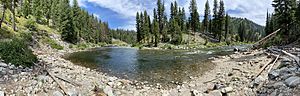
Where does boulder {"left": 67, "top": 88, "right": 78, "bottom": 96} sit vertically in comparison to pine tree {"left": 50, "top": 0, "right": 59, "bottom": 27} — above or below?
below

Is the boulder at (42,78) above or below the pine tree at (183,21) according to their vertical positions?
below

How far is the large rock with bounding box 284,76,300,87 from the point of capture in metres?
14.7

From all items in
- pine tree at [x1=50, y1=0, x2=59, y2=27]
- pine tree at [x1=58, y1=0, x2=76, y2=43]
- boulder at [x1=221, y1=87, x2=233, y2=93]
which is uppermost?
pine tree at [x1=50, y1=0, x2=59, y2=27]

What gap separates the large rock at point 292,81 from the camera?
48.2 ft

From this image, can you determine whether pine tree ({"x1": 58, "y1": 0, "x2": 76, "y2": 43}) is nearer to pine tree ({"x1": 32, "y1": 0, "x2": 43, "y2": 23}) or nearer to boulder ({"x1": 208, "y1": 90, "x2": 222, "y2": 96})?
pine tree ({"x1": 32, "y1": 0, "x2": 43, "y2": 23})

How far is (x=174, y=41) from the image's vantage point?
98.6m

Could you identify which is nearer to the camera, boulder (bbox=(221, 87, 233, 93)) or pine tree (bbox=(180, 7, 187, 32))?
boulder (bbox=(221, 87, 233, 93))

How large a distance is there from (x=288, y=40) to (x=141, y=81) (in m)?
26.7

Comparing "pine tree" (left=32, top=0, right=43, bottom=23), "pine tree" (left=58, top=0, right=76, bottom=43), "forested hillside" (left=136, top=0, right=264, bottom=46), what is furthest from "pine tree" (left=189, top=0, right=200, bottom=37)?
"pine tree" (left=32, top=0, right=43, bottom=23)

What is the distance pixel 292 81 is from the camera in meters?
15.1

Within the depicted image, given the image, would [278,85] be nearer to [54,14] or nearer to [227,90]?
[227,90]

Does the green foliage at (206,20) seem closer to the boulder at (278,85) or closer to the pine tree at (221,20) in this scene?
the pine tree at (221,20)

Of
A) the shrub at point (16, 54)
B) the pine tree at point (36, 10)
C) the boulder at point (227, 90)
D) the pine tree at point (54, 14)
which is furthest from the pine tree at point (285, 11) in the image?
the pine tree at point (54, 14)

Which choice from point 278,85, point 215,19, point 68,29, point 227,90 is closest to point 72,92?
point 227,90
